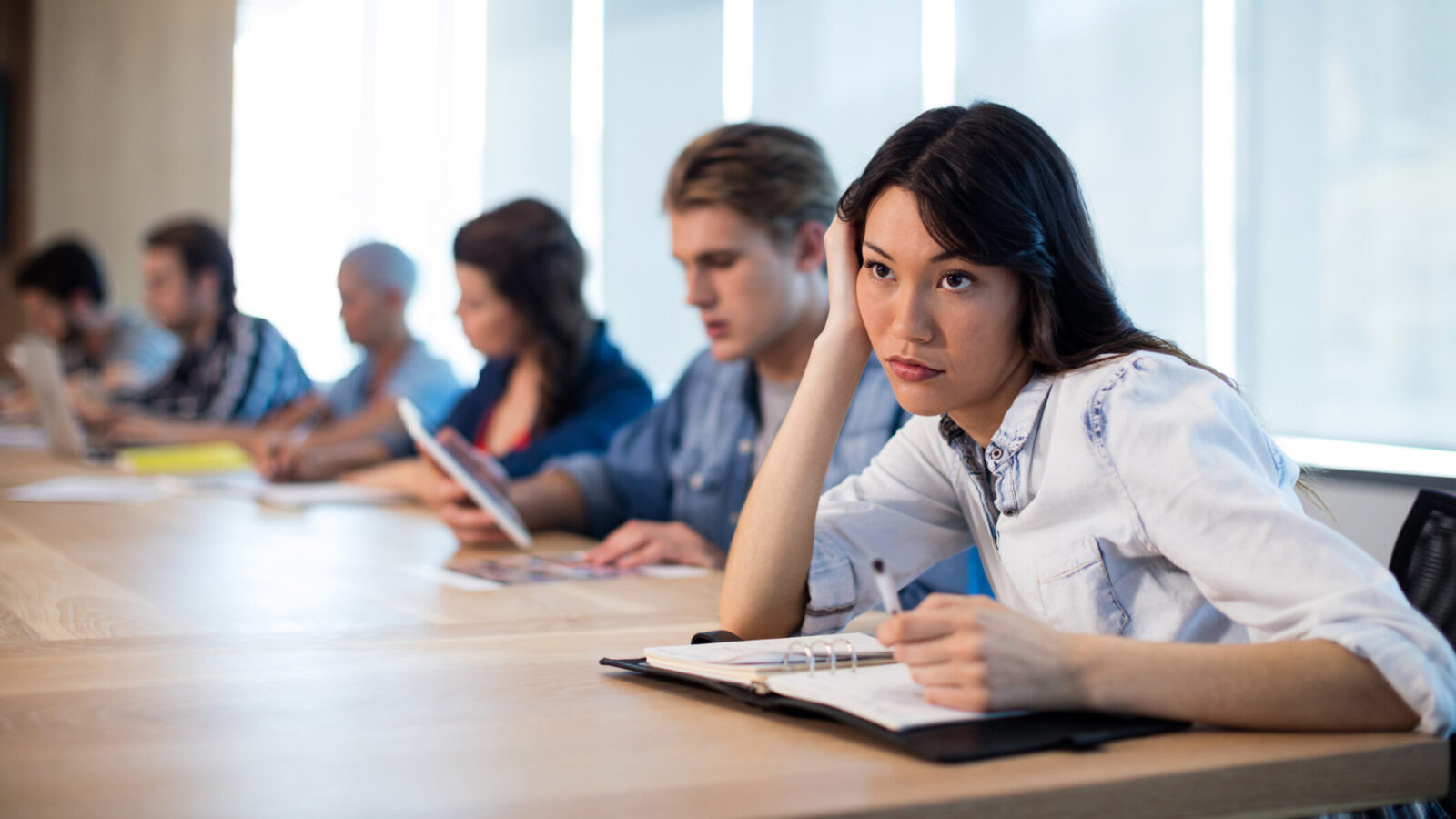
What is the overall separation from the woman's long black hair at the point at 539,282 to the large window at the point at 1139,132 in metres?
0.77

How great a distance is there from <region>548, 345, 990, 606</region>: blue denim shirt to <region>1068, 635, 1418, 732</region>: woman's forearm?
0.79 meters

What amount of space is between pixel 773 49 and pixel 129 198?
4.51 meters

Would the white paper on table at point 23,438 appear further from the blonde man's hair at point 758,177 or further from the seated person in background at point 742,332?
the blonde man's hair at point 758,177

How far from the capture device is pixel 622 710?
0.96 m

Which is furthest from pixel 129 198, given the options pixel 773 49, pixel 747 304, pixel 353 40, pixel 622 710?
pixel 622 710

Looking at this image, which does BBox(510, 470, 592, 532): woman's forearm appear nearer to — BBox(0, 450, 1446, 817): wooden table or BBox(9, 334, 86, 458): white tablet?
BBox(0, 450, 1446, 817): wooden table

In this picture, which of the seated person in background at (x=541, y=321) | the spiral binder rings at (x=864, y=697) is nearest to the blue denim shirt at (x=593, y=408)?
the seated person in background at (x=541, y=321)

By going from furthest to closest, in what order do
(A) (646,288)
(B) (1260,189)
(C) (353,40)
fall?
(C) (353,40), (A) (646,288), (B) (1260,189)

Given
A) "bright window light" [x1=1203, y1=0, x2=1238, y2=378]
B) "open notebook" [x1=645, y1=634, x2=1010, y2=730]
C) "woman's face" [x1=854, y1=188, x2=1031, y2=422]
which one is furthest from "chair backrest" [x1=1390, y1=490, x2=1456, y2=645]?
"bright window light" [x1=1203, y1=0, x2=1238, y2=378]

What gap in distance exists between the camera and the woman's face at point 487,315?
8.77 ft

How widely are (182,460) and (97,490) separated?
652 millimetres

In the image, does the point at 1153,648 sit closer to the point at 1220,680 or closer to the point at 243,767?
the point at 1220,680

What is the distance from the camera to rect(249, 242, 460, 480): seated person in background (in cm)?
324

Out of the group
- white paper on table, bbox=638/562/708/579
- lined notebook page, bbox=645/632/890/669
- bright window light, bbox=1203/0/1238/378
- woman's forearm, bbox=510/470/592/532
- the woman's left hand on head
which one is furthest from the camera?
bright window light, bbox=1203/0/1238/378
